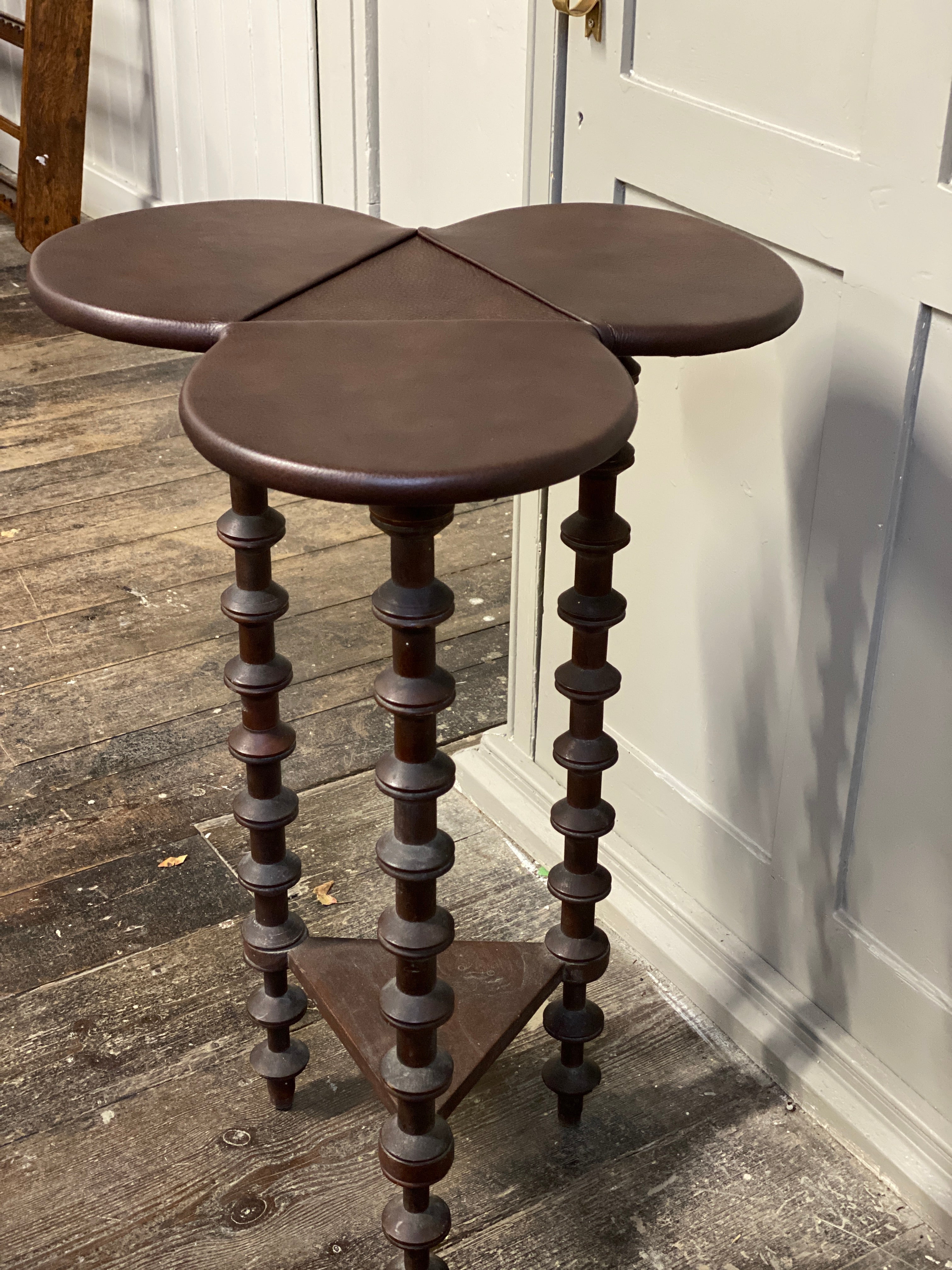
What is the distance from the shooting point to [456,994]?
1394mm

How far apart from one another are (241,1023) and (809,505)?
2.97 feet

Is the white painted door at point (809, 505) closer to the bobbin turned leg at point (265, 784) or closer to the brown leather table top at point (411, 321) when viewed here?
the brown leather table top at point (411, 321)

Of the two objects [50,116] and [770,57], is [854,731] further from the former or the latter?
[50,116]

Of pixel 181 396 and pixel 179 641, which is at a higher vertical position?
pixel 181 396

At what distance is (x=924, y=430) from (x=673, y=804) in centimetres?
64

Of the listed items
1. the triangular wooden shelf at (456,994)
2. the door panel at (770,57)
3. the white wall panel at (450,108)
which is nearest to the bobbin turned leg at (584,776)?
the triangular wooden shelf at (456,994)

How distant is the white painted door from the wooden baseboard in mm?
20

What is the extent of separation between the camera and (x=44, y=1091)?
1523 millimetres

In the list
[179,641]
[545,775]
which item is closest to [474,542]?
[179,641]

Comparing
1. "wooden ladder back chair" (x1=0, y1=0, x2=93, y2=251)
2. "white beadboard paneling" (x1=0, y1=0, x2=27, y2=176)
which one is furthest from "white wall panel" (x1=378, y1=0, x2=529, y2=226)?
"white beadboard paneling" (x1=0, y1=0, x2=27, y2=176)

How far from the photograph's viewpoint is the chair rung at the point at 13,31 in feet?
12.9

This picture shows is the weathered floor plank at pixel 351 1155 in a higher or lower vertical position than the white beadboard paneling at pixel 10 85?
lower

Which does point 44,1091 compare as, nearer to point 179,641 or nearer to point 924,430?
point 179,641

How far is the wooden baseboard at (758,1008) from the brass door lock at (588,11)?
0.97 m
